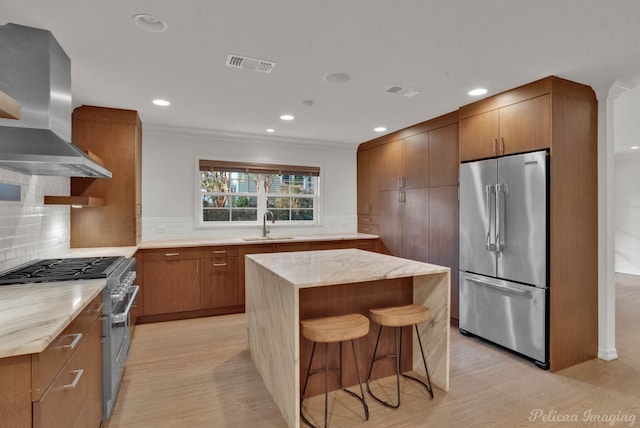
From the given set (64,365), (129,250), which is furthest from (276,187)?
(64,365)

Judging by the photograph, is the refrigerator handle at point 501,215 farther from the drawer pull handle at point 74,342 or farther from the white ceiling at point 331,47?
the drawer pull handle at point 74,342

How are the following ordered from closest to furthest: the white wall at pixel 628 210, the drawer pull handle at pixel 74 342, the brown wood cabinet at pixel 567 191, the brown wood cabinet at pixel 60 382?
the brown wood cabinet at pixel 60 382 < the drawer pull handle at pixel 74 342 < the brown wood cabinet at pixel 567 191 < the white wall at pixel 628 210

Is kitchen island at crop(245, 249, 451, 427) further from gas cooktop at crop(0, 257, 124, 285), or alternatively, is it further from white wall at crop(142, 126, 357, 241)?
white wall at crop(142, 126, 357, 241)

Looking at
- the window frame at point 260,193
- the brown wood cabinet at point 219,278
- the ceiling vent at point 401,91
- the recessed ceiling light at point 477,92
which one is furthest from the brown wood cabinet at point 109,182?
the recessed ceiling light at point 477,92

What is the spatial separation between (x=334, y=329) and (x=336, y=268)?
45cm

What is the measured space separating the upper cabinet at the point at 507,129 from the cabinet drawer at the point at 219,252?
2896mm

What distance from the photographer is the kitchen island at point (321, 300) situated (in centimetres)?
204

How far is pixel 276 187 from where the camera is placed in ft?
17.7

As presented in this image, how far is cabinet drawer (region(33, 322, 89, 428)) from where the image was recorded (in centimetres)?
118

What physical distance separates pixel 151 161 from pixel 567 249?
15.5ft

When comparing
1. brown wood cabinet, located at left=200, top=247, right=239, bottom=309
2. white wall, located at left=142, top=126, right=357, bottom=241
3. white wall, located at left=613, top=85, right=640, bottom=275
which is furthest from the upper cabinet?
white wall, located at left=613, top=85, right=640, bottom=275

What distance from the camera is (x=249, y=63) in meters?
2.55
